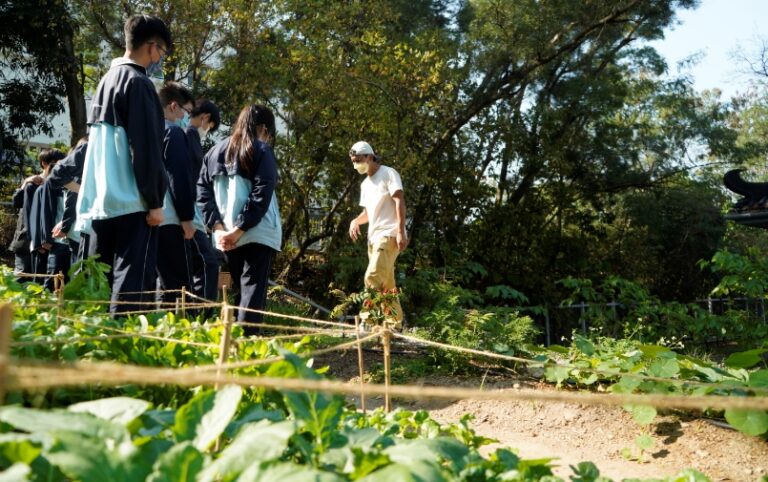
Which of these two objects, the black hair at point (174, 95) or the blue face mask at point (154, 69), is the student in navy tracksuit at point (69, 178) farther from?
the blue face mask at point (154, 69)

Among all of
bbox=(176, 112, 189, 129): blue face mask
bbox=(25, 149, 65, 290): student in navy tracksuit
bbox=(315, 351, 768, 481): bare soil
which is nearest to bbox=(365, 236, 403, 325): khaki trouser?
bbox=(176, 112, 189, 129): blue face mask

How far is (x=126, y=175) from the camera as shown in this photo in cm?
424

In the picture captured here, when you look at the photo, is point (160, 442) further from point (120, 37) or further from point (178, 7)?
point (120, 37)

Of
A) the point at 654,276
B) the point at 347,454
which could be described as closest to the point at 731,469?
the point at 347,454

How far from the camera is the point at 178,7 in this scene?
12.5 metres

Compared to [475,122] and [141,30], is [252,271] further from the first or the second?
[475,122]

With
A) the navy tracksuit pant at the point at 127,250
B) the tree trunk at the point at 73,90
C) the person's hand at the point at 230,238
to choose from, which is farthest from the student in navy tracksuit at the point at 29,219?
the tree trunk at the point at 73,90

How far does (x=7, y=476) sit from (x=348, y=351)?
5.32 meters

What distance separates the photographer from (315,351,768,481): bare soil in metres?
3.82

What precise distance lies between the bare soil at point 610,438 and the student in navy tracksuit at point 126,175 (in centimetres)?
158

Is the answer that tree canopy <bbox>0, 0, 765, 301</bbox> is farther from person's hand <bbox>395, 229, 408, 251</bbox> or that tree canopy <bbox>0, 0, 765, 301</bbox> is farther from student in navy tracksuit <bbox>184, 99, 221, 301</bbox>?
student in navy tracksuit <bbox>184, 99, 221, 301</bbox>

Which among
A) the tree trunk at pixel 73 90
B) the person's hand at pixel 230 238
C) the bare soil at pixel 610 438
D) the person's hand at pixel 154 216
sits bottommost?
the bare soil at pixel 610 438

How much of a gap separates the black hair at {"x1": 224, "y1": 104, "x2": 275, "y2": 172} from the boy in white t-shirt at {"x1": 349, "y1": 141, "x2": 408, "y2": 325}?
6.49 ft

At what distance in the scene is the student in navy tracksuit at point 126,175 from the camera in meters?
4.18
